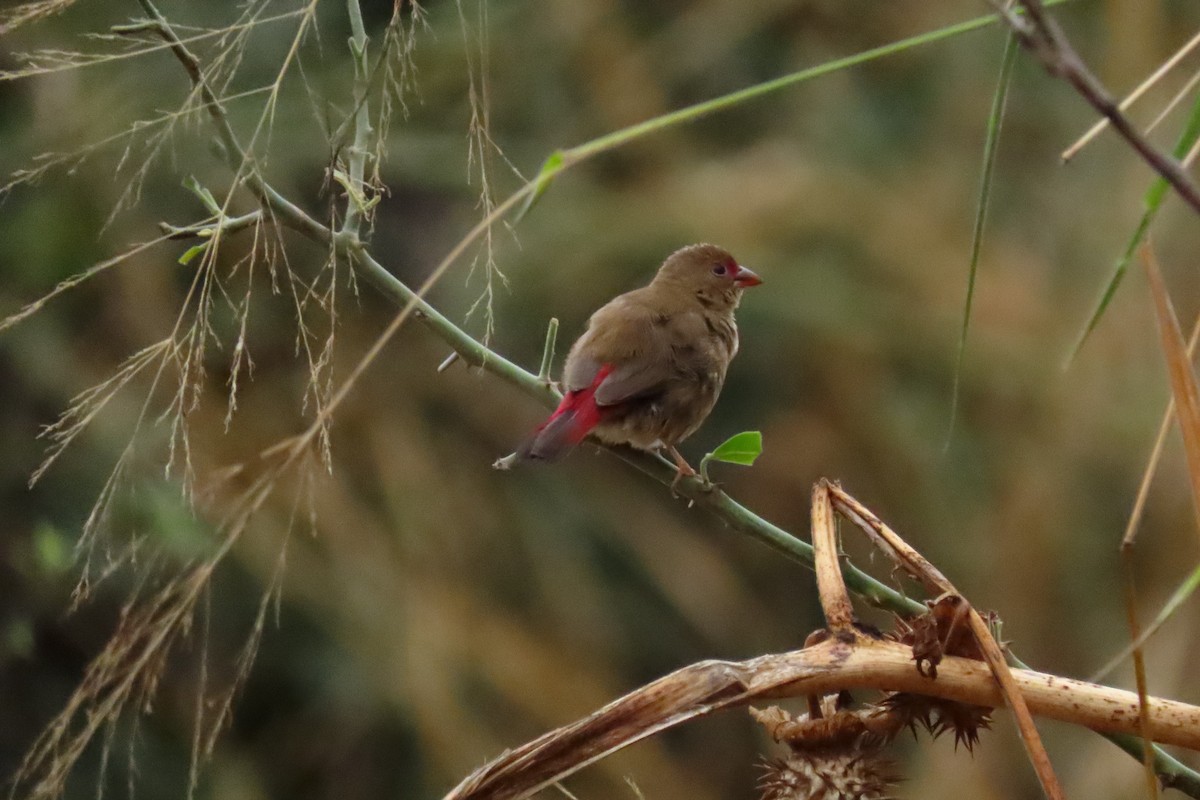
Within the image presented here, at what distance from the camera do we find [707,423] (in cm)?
577

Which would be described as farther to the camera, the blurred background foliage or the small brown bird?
the blurred background foliage

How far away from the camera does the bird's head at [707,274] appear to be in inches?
165

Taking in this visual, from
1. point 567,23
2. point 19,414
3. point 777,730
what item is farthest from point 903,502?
point 777,730

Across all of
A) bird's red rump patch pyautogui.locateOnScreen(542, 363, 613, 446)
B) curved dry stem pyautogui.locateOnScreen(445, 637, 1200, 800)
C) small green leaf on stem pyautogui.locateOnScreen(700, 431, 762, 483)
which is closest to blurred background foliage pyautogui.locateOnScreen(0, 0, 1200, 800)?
bird's red rump patch pyautogui.locateOnScreen(542, 363, 613, 446)

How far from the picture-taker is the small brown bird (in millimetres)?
3102

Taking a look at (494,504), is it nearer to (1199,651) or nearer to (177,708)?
(177,708)

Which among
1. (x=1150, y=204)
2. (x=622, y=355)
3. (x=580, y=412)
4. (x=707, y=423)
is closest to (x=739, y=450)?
(x=1150, y=204)

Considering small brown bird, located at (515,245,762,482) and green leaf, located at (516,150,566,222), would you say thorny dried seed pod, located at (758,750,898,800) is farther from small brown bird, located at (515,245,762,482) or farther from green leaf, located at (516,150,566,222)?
small brown bird, located at (515,245,762,482)

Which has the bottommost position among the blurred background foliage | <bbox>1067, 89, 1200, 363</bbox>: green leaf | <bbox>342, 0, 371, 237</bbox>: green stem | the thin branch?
the blurred background foliage

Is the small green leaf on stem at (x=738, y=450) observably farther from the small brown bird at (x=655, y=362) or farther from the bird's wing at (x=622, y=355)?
the bird's wing at (x=622, y=355)

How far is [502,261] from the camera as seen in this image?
5223mm

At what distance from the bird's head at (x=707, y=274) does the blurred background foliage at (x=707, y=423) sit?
83 centimetres

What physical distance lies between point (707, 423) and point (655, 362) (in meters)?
2.22

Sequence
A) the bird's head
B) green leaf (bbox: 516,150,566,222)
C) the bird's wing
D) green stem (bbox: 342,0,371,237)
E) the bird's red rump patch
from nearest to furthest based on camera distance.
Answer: green leaf (bbox: 516,150,566,222) → green stem (bbox: 342,0,371,237) → the bird's red rump patch → the bird's wing → the bird's head
